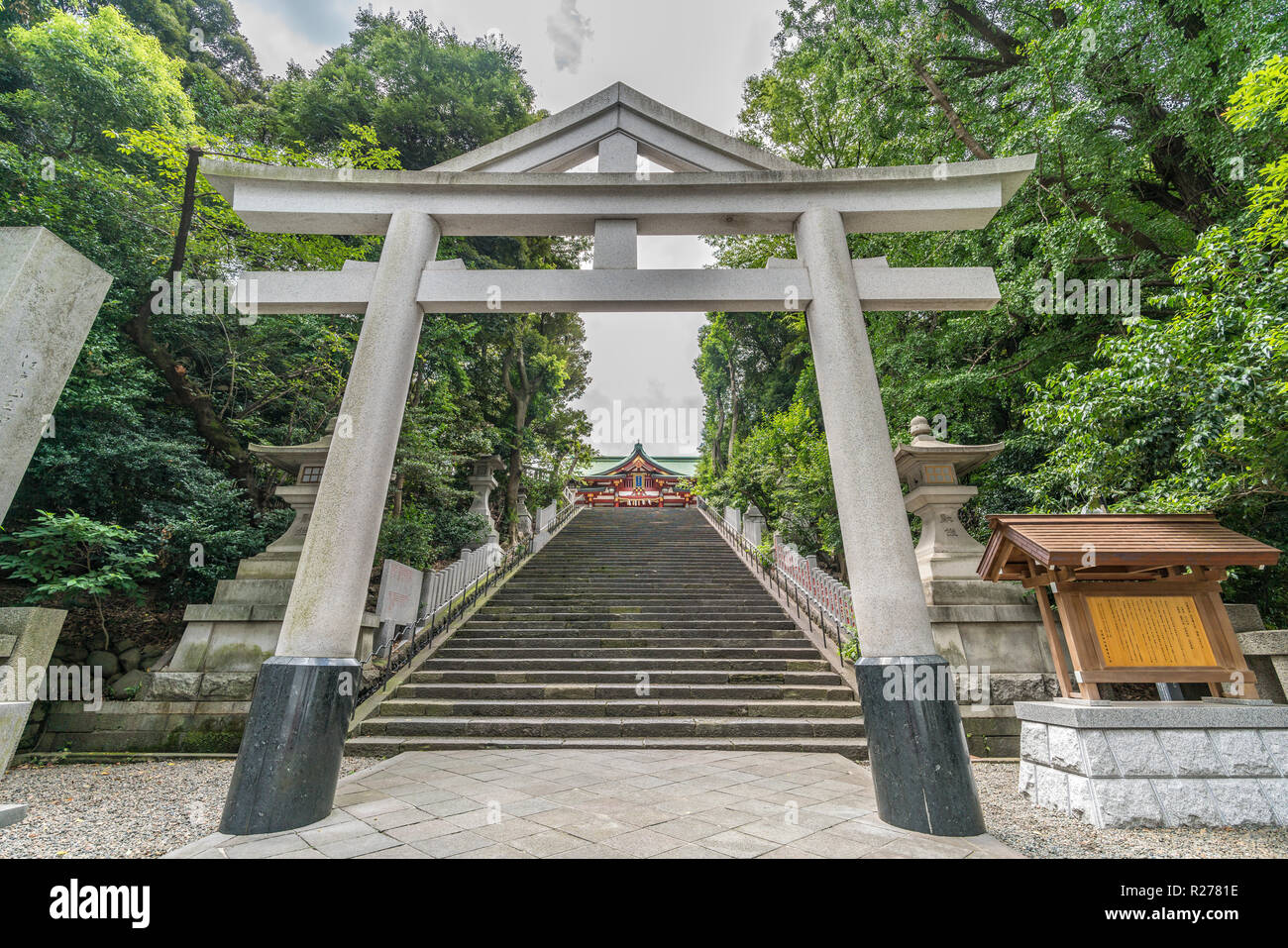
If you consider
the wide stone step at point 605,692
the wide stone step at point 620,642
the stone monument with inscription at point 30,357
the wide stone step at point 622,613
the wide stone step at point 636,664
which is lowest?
the wide stone step at point 605,692

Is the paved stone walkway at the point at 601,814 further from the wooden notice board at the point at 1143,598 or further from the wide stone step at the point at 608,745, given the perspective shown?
the wooden notice board at the point at 1143,598

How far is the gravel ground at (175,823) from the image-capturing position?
3252mm

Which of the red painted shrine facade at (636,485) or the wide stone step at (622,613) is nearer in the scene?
the wide stone step at (622,613)

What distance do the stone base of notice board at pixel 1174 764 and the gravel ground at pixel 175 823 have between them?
103mm

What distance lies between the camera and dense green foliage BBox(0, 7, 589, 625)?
24.2 feet

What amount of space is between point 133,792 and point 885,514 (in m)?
6.34

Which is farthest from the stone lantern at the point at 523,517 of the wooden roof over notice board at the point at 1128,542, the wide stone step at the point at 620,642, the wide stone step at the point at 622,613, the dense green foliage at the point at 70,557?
the wooden roof over notice board at the point at 1128,542

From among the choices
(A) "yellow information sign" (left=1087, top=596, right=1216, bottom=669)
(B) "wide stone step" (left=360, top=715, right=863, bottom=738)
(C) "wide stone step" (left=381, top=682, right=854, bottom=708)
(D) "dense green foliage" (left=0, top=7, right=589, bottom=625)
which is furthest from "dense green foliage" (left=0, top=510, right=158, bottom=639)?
(A) "yellow information sign" (left=1087, top=596, right=1216, bottom=669)

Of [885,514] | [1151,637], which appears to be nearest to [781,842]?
[885,514]

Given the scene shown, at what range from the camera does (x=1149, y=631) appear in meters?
4.09

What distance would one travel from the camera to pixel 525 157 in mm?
4758

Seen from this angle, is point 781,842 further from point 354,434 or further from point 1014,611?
point 1014,611

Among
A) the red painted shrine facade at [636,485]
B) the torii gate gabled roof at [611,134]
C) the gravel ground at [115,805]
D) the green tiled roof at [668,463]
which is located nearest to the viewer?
the gravel ground at [115,805]

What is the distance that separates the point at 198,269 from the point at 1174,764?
13537mm
